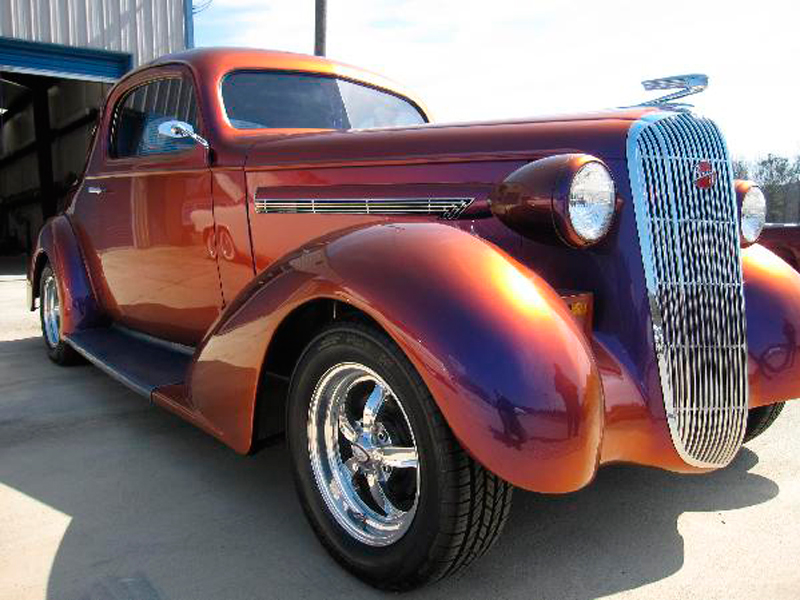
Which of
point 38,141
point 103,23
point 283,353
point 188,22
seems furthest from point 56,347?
point 38,141

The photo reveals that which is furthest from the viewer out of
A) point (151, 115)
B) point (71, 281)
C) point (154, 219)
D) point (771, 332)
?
point (71, 281)

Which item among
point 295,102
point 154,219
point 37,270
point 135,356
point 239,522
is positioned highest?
point 295,102

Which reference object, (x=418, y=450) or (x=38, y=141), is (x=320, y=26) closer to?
(x=418, y=450)

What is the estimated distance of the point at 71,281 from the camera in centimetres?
414

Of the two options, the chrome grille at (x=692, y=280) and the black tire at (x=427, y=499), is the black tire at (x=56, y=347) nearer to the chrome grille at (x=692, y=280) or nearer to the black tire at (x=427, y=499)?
the black tire at (x=427, y=499)

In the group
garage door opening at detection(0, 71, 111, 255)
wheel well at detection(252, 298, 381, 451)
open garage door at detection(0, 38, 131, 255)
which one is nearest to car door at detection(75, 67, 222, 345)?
→ wheel well at detection(252, 298, 381, 451)

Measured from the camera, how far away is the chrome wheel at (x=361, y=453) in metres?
2.06

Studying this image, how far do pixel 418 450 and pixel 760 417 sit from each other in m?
1.68

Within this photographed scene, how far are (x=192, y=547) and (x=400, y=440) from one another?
0.77 m

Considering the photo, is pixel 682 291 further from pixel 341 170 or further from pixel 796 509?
pixel 341 170

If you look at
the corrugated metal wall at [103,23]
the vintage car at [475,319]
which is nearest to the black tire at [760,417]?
the vintage car at [475,319]

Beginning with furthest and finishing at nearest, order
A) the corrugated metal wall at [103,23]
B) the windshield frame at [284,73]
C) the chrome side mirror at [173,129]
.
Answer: the corrugated metal wall at [103,23]
the windshield frame at [284,73]
the chrome side mirror at [173,129]

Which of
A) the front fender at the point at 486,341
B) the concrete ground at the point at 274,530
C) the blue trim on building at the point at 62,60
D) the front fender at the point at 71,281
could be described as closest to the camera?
the front fender at the point at 486,341

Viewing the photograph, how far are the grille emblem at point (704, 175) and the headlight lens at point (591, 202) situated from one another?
333 millimetres
